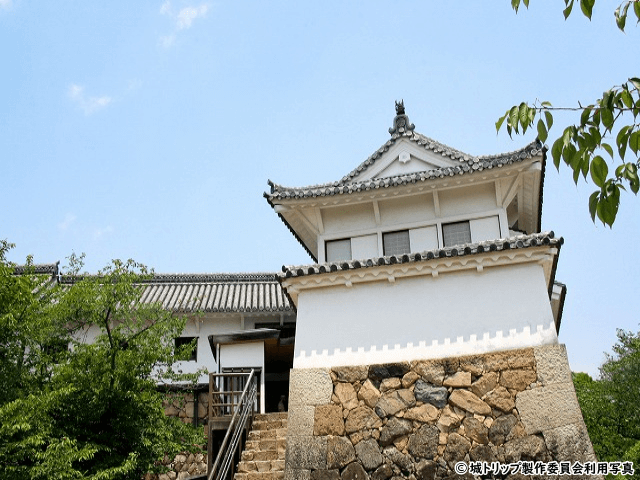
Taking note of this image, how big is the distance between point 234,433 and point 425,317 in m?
4.62

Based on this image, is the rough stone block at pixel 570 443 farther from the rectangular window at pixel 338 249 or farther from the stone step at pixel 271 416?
the rectangular window at pixel 338 249

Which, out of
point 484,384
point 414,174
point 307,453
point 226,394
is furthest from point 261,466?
point 414,174

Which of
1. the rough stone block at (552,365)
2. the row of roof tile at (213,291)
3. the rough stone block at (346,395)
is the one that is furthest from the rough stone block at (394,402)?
the row of roof tile at (213,291)

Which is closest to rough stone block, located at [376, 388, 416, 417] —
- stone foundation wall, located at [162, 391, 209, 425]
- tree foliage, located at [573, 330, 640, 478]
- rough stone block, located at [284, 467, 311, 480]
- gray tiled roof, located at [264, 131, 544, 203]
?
rough stone block, located at [284, 467, 311, 480]

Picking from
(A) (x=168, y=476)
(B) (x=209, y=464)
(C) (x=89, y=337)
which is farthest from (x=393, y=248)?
(C) (x=89, y=337)

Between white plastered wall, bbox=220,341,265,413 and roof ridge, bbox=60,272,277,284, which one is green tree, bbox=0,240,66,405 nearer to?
white plastered wall, bbox=220,341,265,413

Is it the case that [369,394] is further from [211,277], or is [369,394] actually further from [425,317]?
[211,277]

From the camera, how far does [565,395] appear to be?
9422mm

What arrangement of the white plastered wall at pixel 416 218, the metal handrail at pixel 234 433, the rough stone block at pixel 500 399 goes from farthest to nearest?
the white plastered wall at pixel 416 218, the metal handrail at pixel 234 433, the rough stone block at pixel 500 399

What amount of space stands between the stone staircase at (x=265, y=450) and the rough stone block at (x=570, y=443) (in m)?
4.85

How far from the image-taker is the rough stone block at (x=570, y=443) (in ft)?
29.5

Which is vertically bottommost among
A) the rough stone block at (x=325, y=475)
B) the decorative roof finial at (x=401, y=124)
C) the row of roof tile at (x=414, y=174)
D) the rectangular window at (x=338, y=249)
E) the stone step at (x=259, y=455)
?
the rough stone block at (x=325, y=475)

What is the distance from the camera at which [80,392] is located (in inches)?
495

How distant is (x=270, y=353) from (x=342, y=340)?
7.68 meters
